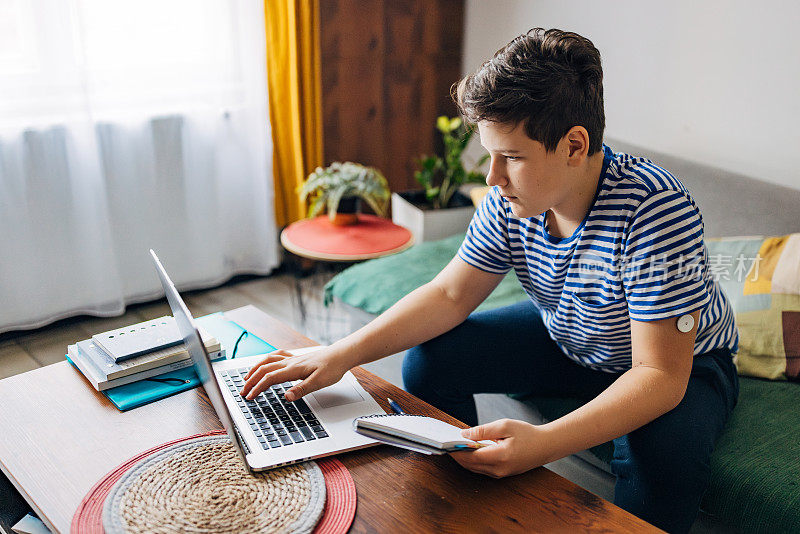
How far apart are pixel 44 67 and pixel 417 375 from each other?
1.68 metres

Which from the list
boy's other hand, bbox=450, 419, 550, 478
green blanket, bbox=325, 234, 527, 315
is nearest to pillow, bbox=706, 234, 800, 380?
green blanket, bbox=325, 234, 527, 315

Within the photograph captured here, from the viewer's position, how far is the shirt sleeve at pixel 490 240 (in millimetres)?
1287

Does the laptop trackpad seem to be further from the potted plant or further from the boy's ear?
the potted plant

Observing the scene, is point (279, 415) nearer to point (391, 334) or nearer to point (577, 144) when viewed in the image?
point (391, 334)

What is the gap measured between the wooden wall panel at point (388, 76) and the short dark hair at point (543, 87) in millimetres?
1884

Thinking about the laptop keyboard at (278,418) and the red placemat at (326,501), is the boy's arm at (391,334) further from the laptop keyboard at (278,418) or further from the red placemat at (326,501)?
the red placemat at (326,501)

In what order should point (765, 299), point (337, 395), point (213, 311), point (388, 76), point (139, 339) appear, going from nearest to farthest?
point (337, 395) < point (139, 339) < point (765, 299) < point (213, 311) < point (388, 76)

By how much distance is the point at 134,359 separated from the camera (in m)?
1.24

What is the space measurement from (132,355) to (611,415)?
82 cm

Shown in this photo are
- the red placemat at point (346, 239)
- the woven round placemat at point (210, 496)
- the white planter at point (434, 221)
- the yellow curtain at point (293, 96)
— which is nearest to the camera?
the woven round placemat at point (210, 496)

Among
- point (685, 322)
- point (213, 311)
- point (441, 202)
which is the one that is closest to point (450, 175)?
point (441, 202)

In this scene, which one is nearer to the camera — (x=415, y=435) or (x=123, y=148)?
(x=415, y=435)

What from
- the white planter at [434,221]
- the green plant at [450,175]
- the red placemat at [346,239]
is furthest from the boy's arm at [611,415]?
the green plant at [450,175]

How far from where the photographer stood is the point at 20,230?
227 centimetres
